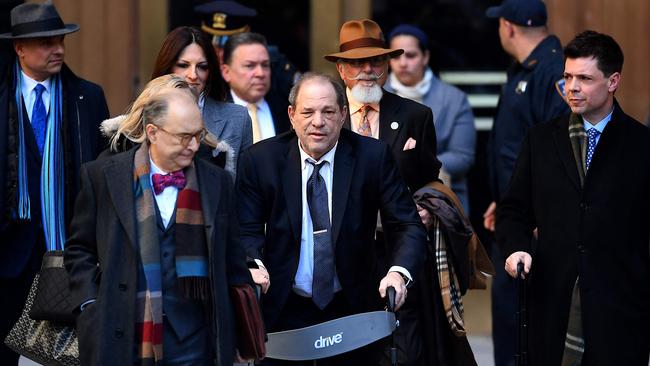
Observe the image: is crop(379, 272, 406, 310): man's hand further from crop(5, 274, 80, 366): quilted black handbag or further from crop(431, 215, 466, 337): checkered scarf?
crop(5, 274, 80, 366): quilted black handbag

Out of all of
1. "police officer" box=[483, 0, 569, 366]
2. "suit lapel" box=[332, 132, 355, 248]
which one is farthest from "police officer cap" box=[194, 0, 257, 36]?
"suit lapel" box=[332, 132, 355, 248]

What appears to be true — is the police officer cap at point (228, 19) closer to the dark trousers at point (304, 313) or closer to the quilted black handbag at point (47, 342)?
the dark trousers at point (304, 313)

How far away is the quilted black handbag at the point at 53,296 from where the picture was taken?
6016 millimetres

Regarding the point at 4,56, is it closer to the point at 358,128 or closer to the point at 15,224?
the point at 15,224

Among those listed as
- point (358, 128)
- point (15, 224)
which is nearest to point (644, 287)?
point (358, 128)

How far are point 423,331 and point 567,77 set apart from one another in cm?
151

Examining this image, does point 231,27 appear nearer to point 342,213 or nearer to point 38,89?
point 38,89

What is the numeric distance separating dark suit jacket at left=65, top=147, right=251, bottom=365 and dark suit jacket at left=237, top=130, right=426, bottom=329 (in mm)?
503

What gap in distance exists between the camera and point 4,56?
310 inches

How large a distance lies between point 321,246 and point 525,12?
3.35m

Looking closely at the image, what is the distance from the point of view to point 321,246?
255 inches

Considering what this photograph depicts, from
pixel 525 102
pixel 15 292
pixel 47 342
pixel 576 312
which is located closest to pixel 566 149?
pixel 576 312

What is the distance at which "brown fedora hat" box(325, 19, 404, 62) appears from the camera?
7.69 metres

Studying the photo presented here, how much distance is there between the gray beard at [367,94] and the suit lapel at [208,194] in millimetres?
1711
